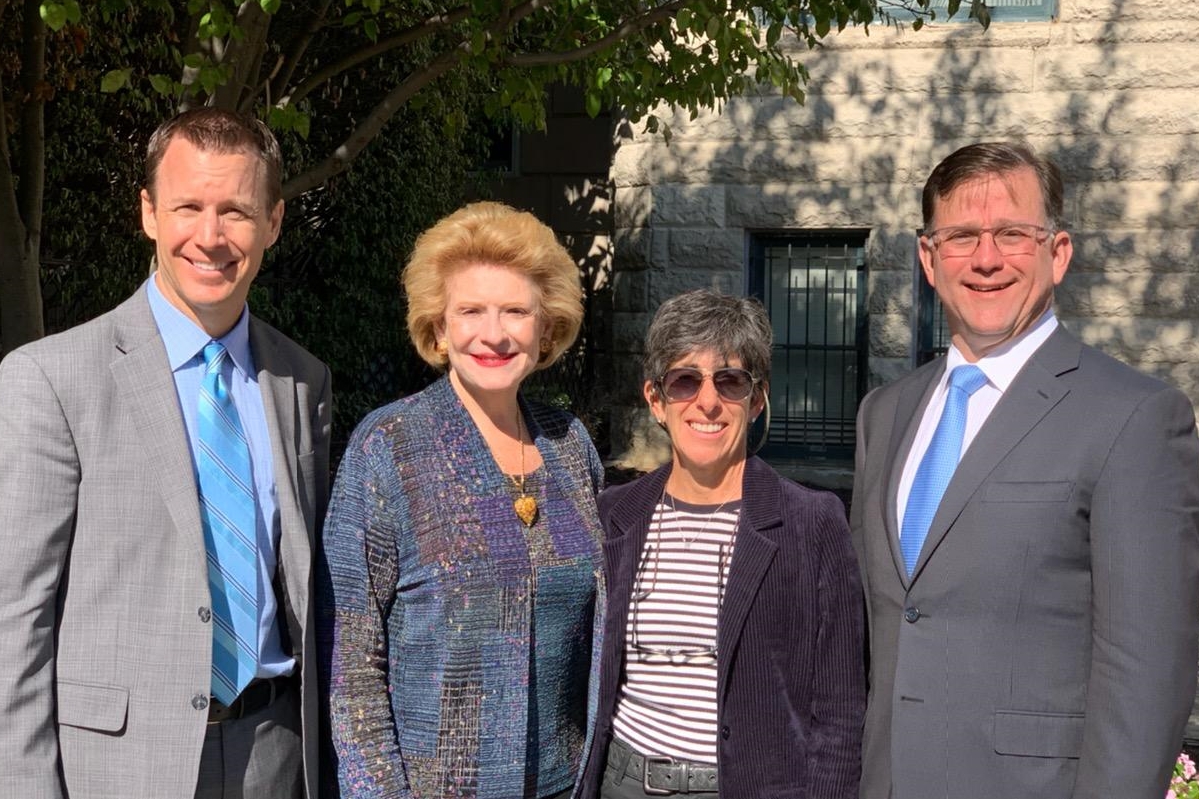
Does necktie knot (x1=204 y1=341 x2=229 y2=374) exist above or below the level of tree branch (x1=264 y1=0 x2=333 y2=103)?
below

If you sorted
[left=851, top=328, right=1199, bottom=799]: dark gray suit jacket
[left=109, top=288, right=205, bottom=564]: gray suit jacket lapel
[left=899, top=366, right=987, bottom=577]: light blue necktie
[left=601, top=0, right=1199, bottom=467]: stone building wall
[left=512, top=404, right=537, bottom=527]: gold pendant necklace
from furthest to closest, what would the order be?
[left=601, top=0, right=1199, bottom=467]: stone building wall → [left=512, top=404, right=537, bottom=527]: gold pendant necklace → [left=899, top=366, right=987, bottom=577]: light blue necktie → [left=109, top=288, right=205, bottom=564]: gray suit jacket lapel → [left=851, top=328, right=1199, bottom=799]: dark gray suit jacket

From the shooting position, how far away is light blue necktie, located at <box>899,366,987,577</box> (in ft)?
9.36

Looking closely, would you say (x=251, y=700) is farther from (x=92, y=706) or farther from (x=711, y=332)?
(x=711, y=332)

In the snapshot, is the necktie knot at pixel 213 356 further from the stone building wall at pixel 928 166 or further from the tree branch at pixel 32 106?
the stone building wall at pixel 928 166

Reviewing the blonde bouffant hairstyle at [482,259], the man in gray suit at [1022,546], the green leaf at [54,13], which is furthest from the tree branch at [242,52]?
the man in gray suit at [1022,546]

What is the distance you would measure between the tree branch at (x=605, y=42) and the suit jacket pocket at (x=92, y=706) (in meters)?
4.80

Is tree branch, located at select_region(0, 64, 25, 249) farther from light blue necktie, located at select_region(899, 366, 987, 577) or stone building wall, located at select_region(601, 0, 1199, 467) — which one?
stone building wall, located at select_region(601, 0, 1199, 467)

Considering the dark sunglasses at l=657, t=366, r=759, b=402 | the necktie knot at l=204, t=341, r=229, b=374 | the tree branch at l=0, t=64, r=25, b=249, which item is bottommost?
the dark sunglasses at l=657, t=366, r=759, b=402

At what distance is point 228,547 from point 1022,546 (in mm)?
1669

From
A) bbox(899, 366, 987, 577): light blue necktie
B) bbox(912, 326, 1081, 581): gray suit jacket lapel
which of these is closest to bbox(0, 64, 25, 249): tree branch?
bbox(899, 366, 987, 577): light blue necktie

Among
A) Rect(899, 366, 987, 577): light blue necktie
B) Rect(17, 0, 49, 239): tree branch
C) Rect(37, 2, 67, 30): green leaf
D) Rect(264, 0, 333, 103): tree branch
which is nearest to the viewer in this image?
Rect(899, 366, 987, 577): light blue necktie

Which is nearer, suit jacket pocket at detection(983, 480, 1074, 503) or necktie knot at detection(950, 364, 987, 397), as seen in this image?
suit jacket pocket at detection(983, 480, 1074, 503)

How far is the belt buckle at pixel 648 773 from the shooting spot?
297cm

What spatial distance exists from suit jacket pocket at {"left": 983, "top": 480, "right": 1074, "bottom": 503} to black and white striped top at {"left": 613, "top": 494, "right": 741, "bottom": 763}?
2.06 feet
